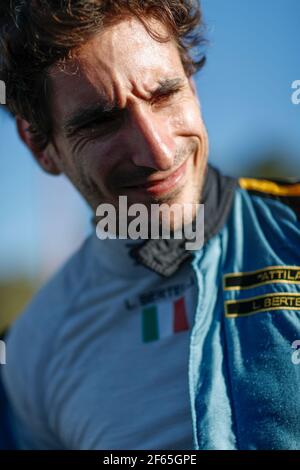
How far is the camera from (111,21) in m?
1.17

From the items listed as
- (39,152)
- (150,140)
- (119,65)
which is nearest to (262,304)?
(150,140)

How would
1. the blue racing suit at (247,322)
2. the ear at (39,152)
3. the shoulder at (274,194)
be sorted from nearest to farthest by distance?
the blue racing suit at (247,322) → the shoulder at (274,194) → the ear at (39,152)

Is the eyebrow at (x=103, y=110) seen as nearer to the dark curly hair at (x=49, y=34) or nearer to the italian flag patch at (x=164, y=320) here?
the dark curly hair at (x=49, y=34)

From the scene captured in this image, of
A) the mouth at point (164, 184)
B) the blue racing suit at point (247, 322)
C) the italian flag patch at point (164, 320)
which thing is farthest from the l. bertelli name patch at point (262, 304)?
the mouth at point (164, 184)

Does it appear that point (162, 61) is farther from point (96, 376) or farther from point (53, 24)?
point (96, 376)

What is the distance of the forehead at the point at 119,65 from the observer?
1164 mm

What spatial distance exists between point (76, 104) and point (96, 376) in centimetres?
60

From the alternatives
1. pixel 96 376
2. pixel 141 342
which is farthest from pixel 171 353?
pixel 96 376

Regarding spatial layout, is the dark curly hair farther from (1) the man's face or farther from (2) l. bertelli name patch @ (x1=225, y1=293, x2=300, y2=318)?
(2) l. bertelli name patch @ (x1=225, y1=293, x2=300, y2=318)

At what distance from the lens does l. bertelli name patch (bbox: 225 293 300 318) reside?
1.18m

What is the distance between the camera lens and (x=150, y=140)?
1156 millimetres

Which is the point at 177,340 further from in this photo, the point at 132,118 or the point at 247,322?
the point at 132,118

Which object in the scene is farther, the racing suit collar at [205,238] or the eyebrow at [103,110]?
the racing suit collar at [205,238]

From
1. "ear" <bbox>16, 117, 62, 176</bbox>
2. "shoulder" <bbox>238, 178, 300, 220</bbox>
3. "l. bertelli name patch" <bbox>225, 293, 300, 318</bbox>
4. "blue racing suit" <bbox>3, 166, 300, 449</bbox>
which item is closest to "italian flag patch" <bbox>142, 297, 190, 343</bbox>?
"blue racing suit" <bbox>3, 166, 300, 449</bbox>
